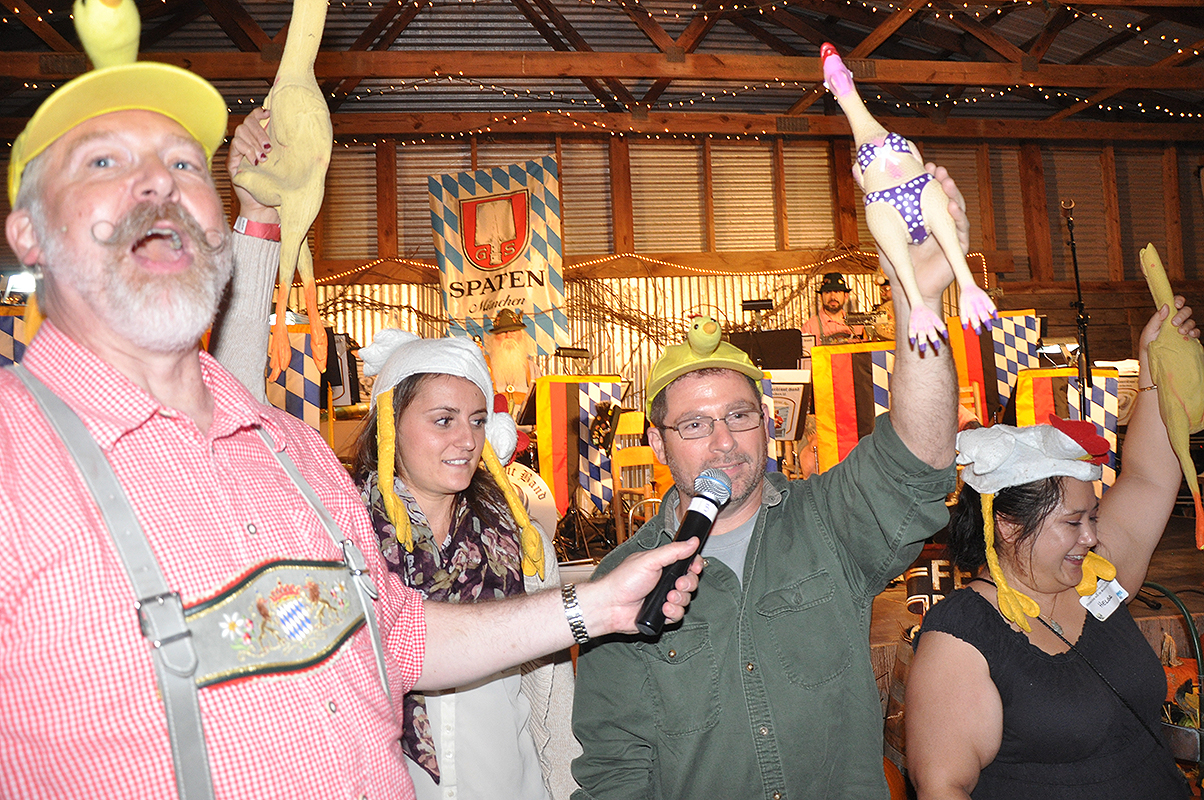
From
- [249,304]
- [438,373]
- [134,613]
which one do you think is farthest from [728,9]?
[134,613]

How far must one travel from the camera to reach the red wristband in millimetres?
1611

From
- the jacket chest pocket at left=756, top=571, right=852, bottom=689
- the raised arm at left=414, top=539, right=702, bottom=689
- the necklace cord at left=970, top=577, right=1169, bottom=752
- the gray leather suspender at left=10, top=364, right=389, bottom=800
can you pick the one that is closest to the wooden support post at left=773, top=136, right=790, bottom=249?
the necklace cord at left=970, top=577, right=1169, bottom=752

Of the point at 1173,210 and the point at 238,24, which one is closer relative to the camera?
the point at 238,24

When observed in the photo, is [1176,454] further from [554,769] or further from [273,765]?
[273,765]

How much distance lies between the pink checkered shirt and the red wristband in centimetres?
42

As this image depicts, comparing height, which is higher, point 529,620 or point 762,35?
point 762,35

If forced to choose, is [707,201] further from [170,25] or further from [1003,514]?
[1003,514]

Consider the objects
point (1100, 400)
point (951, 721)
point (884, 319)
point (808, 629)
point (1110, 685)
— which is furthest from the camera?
point (884, 319)

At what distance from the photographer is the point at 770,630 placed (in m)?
1.75

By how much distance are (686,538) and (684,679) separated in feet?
1.45

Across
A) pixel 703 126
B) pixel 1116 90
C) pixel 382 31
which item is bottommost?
pixel 1116 90

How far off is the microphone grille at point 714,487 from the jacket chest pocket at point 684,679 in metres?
0.33

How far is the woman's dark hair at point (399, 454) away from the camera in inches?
90.1

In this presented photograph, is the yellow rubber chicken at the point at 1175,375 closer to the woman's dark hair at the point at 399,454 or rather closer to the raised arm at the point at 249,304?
the woman's dark hair at the point at 399,454
